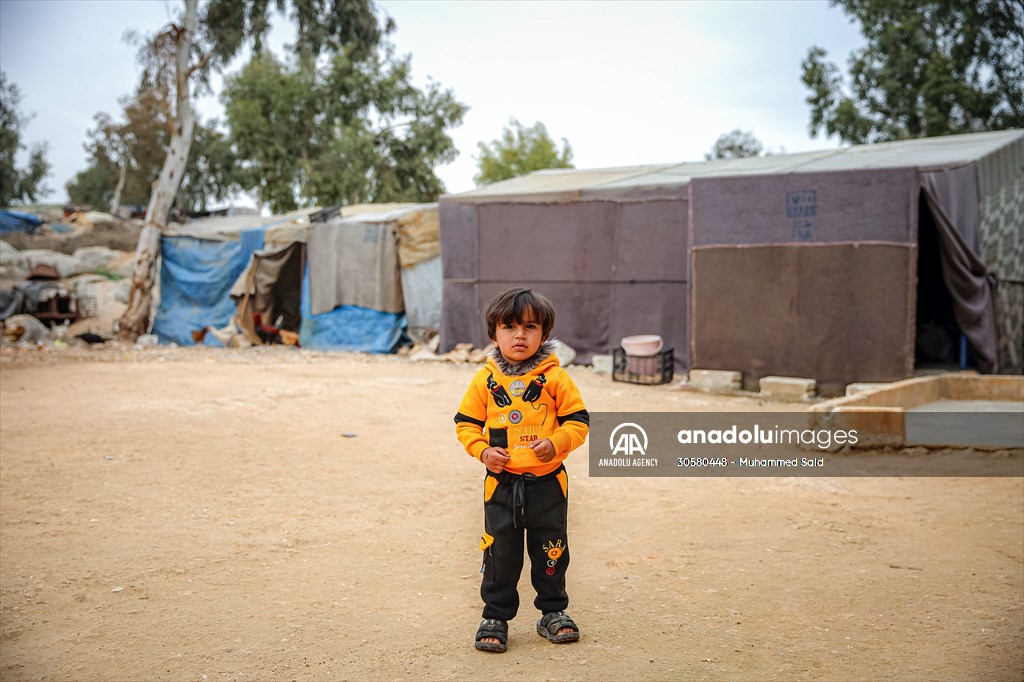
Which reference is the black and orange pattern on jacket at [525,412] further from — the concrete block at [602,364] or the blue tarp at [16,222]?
the blue tarp at [16,222]

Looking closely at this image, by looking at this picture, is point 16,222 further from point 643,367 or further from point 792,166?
point 792,166

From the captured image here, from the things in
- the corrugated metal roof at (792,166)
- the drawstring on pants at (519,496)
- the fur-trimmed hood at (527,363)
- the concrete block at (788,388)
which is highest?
the corrugated metal roof at (792,166)

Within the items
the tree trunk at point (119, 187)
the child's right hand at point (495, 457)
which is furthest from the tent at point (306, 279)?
the tree trunk at point (119, 187)

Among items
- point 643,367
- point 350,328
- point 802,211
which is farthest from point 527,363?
point 350,328

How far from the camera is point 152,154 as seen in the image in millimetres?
39500

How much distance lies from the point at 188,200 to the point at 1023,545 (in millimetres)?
41390

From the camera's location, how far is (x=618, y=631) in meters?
2.99

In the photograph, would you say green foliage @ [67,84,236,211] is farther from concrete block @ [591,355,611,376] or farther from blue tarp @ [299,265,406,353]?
concrete block @ [591,355,611,376]

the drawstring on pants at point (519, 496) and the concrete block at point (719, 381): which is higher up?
the drawstring on pants at point (519, 496)

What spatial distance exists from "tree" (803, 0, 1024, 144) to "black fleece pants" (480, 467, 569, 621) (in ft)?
75.0

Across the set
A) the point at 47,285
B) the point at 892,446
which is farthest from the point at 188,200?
the point at 892,446

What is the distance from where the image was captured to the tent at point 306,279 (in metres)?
14.7

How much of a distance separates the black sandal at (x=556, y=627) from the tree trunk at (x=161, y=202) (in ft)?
49.5

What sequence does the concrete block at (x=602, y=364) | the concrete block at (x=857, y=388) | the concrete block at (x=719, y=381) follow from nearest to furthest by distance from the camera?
1. the concrete block at (x=857, y=388)
2. the concrete block at (x=719, y=381)
3. the concrete block at (x=602, y=364)
